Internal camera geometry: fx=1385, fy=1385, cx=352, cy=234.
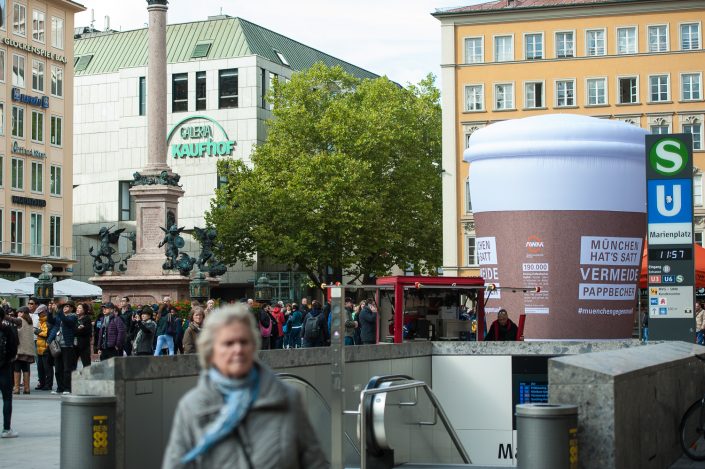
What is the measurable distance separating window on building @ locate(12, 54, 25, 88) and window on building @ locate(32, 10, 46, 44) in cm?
222

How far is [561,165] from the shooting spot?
21172 mm

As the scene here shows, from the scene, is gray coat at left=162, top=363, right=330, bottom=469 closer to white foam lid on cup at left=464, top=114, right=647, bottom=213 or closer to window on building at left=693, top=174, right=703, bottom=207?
white foam lid on cup at left=464, top=114, right=647, bottom=213

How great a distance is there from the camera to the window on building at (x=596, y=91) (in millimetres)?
71625

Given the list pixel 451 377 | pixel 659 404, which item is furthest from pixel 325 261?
pixel 659 404

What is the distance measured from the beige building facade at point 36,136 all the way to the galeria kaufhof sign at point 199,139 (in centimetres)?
891

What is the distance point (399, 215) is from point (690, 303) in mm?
54735

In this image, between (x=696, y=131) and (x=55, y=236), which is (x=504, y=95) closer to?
(x=696, y=131)

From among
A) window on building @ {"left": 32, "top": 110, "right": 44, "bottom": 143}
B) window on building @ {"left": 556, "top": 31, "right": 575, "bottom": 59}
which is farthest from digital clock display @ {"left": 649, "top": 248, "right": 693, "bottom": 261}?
window on building @ {"left": 32, "top": 110, "right": 44, "bottom": 143}

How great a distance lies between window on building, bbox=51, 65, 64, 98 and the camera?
3012 inches

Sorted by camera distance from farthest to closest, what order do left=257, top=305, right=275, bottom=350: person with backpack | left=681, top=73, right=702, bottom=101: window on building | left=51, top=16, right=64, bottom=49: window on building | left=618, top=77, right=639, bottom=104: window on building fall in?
1. left=51, top=16, right=64, bottom=49: window on building
2. left=618, top=77, right=639, bottom=104: window on building
3. left=681, top=73, right=702, bottom=101: window on building
4. left=257, top=305, right=275, bottom=350: person with backpack

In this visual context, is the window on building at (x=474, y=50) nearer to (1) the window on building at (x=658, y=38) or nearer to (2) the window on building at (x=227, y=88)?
(1) the window on building at (x=658, y=38)

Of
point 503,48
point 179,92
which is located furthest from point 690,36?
point 179,92

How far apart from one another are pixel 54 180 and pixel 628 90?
31.6 m

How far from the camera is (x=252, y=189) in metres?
70.1
